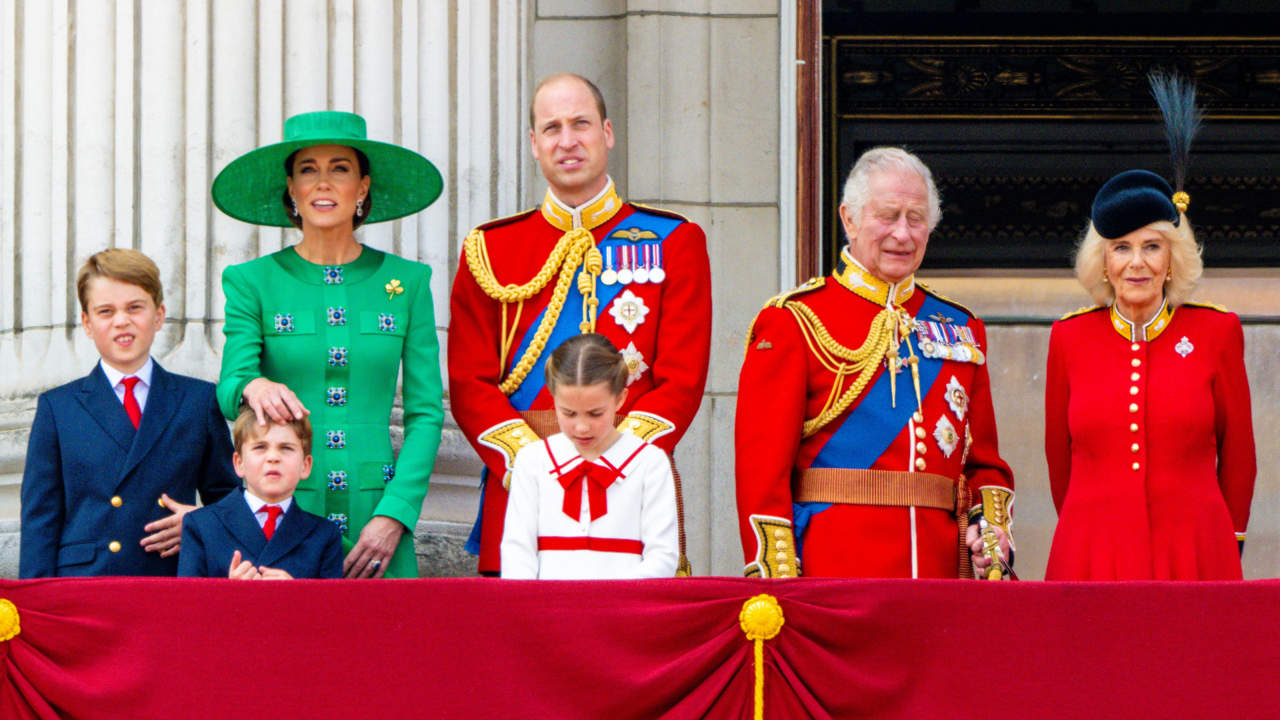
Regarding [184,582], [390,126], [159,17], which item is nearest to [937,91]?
[390,126]

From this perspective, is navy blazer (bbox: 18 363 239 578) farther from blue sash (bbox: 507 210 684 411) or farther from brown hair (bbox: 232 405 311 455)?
blue sash (bbox: 507 210 684 411)

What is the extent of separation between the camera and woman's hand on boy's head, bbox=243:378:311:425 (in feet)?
13.3

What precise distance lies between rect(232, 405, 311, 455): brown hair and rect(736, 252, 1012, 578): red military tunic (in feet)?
2.98

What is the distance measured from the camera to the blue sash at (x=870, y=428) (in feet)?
13.4

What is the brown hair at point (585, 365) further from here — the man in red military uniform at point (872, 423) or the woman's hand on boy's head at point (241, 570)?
the woman's hand on boy's head at point (241, 570)

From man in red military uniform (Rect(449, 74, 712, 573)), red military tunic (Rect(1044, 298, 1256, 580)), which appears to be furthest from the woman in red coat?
man in red military uniform (Rect(449, 74, 712, 573))

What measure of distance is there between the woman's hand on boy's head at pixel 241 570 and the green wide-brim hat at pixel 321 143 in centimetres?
104

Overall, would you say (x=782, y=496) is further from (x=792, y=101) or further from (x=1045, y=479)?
(x=1045, y=479)

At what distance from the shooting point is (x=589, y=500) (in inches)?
151

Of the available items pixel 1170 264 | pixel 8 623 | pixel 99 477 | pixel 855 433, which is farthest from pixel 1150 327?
pixel 8 623

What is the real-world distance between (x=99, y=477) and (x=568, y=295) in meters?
1.09

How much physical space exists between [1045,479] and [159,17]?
3.50 m

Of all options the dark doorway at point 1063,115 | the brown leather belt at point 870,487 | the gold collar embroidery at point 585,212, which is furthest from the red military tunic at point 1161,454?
the dark doorway at point 1063,115

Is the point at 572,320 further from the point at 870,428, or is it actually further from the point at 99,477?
the point at 99,477
